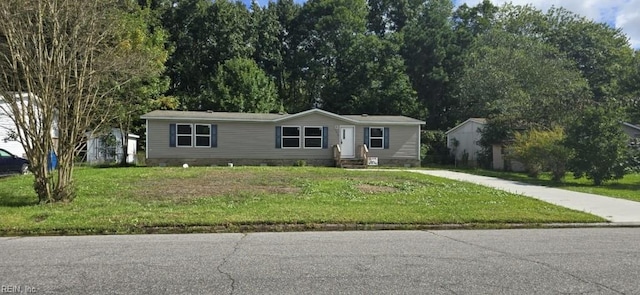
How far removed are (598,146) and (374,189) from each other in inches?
402

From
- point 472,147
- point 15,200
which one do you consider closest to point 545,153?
point 472,147

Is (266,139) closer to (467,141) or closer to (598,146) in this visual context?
(467,141)

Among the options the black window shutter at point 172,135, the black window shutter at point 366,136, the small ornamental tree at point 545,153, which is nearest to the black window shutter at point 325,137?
the black window shutter at point 366,136

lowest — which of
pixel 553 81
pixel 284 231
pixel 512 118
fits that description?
pixel 284 231

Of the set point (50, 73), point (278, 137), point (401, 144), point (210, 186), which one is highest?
point (50, 73)

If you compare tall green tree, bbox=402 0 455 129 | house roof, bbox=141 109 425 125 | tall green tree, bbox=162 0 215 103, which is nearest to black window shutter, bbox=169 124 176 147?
house roof, bbox=141 109 425 125

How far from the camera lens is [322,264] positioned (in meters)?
6.25

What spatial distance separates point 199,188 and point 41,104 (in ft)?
15.8

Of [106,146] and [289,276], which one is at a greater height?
[106,146]

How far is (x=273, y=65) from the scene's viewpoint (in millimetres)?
47219

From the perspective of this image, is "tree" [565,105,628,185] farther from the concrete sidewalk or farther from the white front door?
the white front door

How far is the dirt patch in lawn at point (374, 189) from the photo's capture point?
14344 mm

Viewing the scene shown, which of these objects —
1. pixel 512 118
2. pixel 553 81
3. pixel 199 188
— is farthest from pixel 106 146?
pixel 553 81

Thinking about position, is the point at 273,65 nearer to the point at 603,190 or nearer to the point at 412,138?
the point at 412,138
